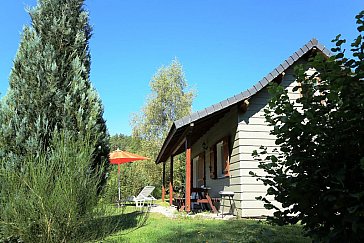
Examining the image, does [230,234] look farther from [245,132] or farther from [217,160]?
[217,160]

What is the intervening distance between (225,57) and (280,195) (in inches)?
567

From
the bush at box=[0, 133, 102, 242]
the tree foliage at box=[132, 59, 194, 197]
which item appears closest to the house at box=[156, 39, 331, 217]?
the bush at box=[0, 133, 102, 242]

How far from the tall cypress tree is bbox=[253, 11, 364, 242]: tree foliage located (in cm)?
333

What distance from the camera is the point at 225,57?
15.8m

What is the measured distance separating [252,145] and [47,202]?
5.50 metres

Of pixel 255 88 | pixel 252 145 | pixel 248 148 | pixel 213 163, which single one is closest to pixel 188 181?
pixel 248 148

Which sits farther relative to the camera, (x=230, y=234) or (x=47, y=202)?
(x=230, y=234)

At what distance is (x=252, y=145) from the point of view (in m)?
7.54

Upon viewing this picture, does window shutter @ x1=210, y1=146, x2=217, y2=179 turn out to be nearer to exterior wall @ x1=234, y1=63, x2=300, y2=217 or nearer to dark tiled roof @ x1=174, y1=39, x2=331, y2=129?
exterior wall @ x1=234, y1=63, x2=300, y2=217

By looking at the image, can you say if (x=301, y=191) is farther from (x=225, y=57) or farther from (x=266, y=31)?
(x=225, y=57)

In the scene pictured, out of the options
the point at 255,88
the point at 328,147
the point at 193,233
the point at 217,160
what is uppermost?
the point at 255,88

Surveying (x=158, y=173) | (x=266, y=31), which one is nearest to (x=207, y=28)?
(x=266, y=31)

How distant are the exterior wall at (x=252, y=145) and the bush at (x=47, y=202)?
4594 mm

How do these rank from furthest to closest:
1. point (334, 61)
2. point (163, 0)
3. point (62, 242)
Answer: point (163, 0), point (62, 242), point (334, 61)
